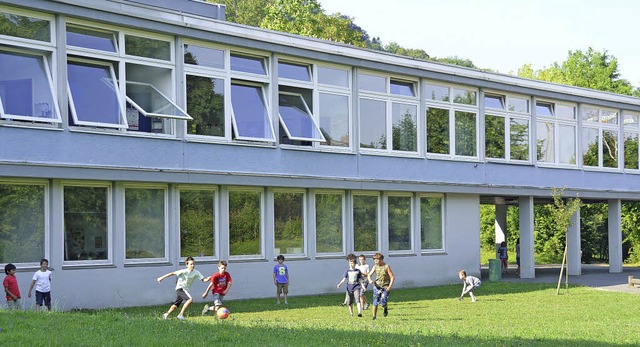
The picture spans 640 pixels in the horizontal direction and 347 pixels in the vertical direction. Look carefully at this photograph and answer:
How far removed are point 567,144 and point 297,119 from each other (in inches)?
659

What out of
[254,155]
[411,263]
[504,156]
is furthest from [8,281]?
[504,156]

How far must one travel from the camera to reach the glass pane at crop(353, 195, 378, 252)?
32.3 metres

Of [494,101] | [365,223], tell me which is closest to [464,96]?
[494,101]

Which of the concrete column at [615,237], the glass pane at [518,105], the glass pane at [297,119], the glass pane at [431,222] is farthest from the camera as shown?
the concrete column at [615,237]

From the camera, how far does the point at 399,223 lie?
34.1 meters

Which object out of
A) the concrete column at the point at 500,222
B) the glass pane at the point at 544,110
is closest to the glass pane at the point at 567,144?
the glass pane at the point at 544,110

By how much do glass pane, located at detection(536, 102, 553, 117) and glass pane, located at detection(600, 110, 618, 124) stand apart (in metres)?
4.36

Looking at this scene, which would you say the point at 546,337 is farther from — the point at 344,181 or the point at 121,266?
the point at 344,181

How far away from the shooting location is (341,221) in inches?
1248

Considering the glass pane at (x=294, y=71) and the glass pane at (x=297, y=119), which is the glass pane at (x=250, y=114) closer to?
the glass pane at (x=297, y=119)

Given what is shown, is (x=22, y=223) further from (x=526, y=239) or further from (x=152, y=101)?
(x=526, y=239)

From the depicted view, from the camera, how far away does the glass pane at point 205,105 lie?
27.0 metres

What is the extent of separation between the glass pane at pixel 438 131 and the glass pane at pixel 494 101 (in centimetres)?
275

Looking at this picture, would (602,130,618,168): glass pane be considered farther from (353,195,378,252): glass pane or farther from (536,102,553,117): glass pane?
(353,195,378,252): glass pane
